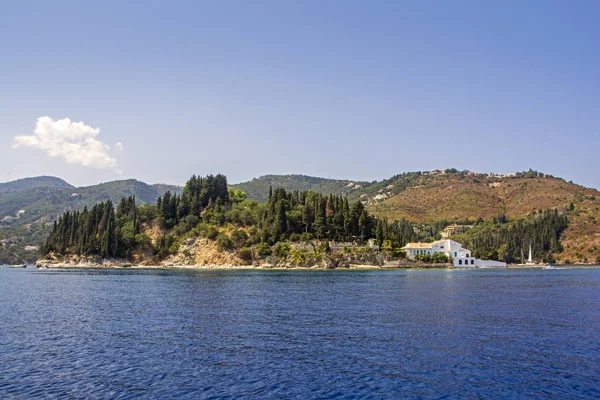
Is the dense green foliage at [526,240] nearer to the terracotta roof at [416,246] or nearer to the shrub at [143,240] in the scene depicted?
the terracotta roof at [416,246]

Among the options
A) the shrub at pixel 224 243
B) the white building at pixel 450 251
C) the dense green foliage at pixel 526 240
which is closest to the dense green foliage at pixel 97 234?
the shrub at pixel 224 243

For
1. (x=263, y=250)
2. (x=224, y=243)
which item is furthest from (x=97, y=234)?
(x=263, y=250)

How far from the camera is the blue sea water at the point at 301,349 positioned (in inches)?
806

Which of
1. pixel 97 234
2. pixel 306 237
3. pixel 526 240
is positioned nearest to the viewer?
pixel 306 237

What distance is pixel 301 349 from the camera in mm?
27391

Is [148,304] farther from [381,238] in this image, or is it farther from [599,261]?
[599,261]

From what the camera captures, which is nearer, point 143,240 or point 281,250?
point 281,250

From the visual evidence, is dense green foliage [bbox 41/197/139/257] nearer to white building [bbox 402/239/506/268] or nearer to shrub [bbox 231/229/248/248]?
shrub [bbox 231/229/248/248]

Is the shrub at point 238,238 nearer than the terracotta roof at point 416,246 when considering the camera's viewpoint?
Yes

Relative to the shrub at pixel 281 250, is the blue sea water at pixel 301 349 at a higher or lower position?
lower

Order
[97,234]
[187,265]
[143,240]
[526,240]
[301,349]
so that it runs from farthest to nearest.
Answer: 1. [526,240]
2. [143,240]
3. [97,234]
4. [187,265]
5. [301,349]

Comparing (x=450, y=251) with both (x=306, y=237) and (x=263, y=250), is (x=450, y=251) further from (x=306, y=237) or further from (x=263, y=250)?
(x=263, y=250)

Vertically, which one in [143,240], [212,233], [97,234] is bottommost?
[143,240]

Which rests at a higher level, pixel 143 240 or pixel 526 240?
pixel 526 240
